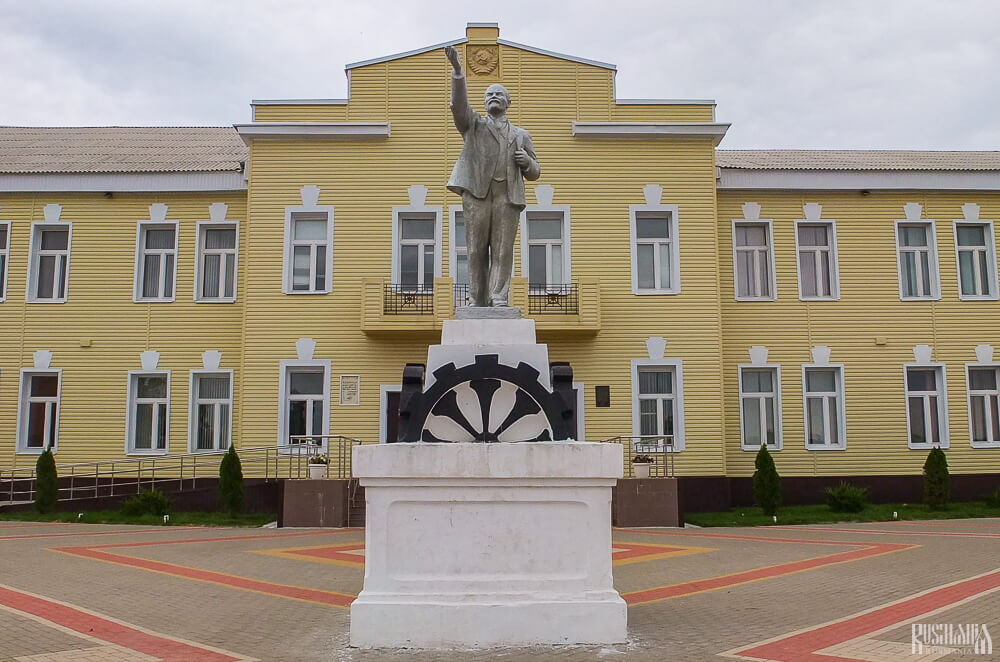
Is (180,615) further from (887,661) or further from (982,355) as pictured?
(982,355)

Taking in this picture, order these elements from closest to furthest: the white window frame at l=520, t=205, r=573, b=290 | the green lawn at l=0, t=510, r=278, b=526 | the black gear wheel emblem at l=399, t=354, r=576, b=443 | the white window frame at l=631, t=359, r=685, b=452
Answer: the black gear wheel emblem at l=399, t=354, r=576, b=443, the green lawn at l=0, t=510, r=278, b=526, the white window frame at l=631, t=359, r=685, b=452, the white window frame at l=520, t=205, r=573, b=290

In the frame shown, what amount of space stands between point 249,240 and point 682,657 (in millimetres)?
15584

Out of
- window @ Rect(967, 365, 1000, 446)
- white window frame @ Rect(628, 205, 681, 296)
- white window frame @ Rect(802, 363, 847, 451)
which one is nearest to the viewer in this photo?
white window frame @ Rect(628, 205, 681, 296)

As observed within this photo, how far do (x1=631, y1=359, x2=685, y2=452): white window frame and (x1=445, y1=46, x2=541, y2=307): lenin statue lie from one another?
1174 centimetres

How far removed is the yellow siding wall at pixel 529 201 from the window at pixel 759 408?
4.57ft

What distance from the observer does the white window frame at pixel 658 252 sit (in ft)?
64.1

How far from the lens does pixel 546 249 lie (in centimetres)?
1980

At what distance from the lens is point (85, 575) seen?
9.95 metres

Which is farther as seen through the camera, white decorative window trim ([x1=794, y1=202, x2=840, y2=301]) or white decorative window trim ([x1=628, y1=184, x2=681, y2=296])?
white decorative window trim ([x1=794, y1=202, x2=840, y2=301])

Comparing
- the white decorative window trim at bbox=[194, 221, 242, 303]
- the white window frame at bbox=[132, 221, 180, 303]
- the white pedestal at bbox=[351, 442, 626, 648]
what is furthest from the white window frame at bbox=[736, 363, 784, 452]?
the white pedestal at bbox=[351, 442, 626, 648]

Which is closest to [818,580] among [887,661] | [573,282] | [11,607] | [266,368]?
[887,661]

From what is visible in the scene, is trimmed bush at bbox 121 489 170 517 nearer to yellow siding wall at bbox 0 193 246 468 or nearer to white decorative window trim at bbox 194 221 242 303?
yellow siding wall at bbox 0 193 246 468

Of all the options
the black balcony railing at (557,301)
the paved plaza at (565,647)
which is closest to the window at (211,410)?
the paved plaza at (565,647)

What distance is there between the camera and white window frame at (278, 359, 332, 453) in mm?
18922
